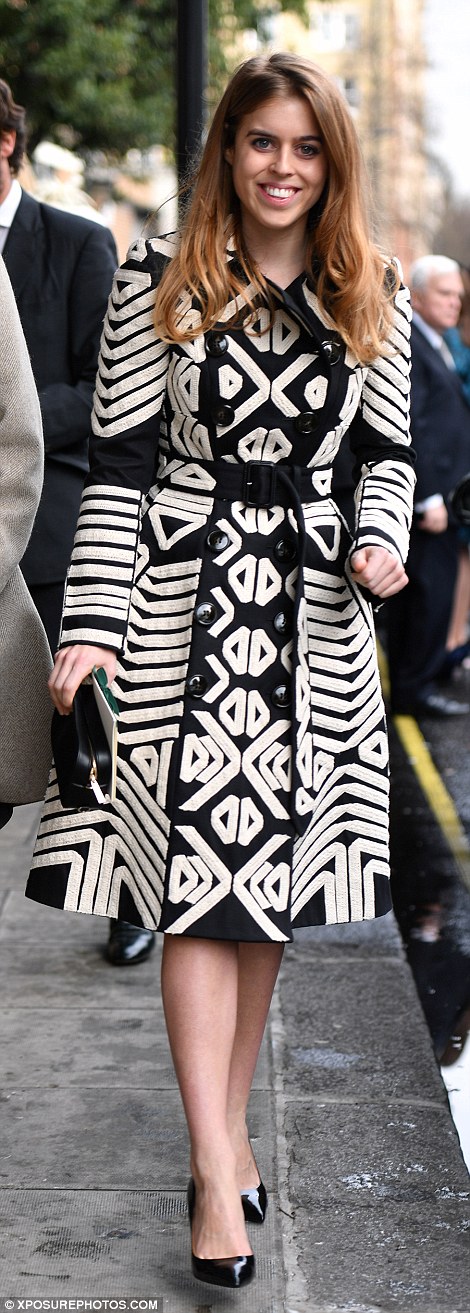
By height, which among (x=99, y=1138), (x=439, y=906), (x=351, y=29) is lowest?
(x=439, y=906)

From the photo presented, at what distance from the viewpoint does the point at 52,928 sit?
4918mm

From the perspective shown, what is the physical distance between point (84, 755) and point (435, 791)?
4.48 m

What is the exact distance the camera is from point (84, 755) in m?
2.75

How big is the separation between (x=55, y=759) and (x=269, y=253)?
96 cm

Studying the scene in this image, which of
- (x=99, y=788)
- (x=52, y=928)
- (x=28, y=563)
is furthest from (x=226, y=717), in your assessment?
(x=52, y=928)

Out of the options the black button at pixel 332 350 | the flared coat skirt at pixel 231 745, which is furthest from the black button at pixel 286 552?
the black button at pixel 332 350

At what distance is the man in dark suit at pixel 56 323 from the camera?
4.11 metres

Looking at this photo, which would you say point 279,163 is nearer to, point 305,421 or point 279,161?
point 279,161

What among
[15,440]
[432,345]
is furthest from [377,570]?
[432,345]

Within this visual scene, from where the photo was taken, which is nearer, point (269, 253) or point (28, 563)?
point (269, 253)

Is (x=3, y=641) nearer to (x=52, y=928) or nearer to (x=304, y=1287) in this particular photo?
(x=304, y=1287)

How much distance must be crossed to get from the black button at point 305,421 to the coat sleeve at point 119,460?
24 cm

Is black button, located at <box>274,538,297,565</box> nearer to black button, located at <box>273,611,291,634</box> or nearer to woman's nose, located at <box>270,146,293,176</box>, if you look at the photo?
black button, located at <box>273,611,291,634</box>

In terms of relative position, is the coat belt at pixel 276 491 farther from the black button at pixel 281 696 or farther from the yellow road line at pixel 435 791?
the yellow road line at pixel 435 791
